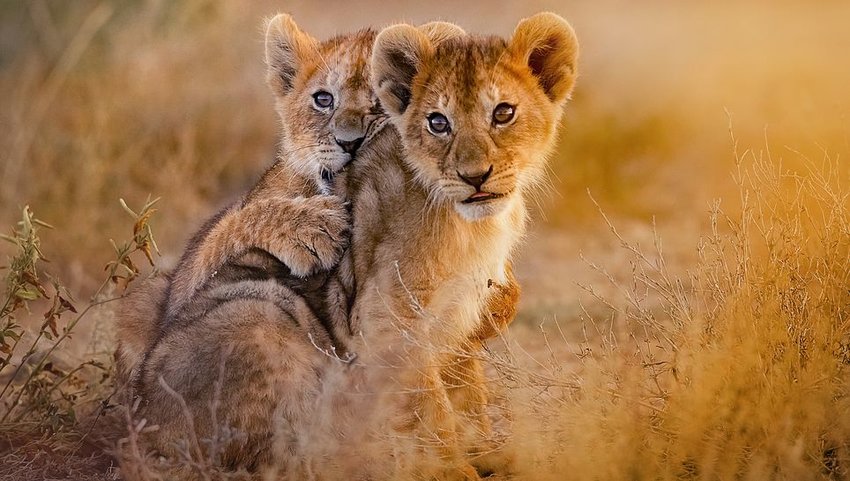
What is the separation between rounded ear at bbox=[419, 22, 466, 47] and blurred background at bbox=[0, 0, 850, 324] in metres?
2.86

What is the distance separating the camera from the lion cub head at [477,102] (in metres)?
5.04

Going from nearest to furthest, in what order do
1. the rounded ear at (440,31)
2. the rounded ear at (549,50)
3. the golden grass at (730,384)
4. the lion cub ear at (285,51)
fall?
the golden grass at (730,384) → the rounded ear at (549,50) → the rounded ear at (440,31) → the lion cub ear at (285,51)

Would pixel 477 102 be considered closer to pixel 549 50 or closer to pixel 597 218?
pixel 549 50

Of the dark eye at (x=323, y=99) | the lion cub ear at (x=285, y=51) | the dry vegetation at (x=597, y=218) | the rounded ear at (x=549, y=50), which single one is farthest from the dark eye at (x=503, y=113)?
the lion cub ear at (x=285, y=51)

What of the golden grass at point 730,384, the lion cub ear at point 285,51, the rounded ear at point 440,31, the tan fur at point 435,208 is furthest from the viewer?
the lion cub ear at point 285,51

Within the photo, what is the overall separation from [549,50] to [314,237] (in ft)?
4.47

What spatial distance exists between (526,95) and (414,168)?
595 millimetres

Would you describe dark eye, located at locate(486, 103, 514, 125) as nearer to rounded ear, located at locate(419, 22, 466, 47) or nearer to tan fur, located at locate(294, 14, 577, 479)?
tan fur, located at locate(294, 14, 577, 479)

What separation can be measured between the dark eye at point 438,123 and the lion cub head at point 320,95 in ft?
1.99

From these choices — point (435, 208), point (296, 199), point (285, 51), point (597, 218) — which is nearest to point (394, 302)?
point (435, 208)

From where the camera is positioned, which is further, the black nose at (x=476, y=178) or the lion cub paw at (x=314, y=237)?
the lion cub paw at (x=314, y=237)

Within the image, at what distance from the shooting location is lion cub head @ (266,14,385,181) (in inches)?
226

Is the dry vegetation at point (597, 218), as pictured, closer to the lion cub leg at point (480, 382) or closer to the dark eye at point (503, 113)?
the lion cub leg at point (480, 382)

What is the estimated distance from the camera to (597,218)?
35.9 ft
